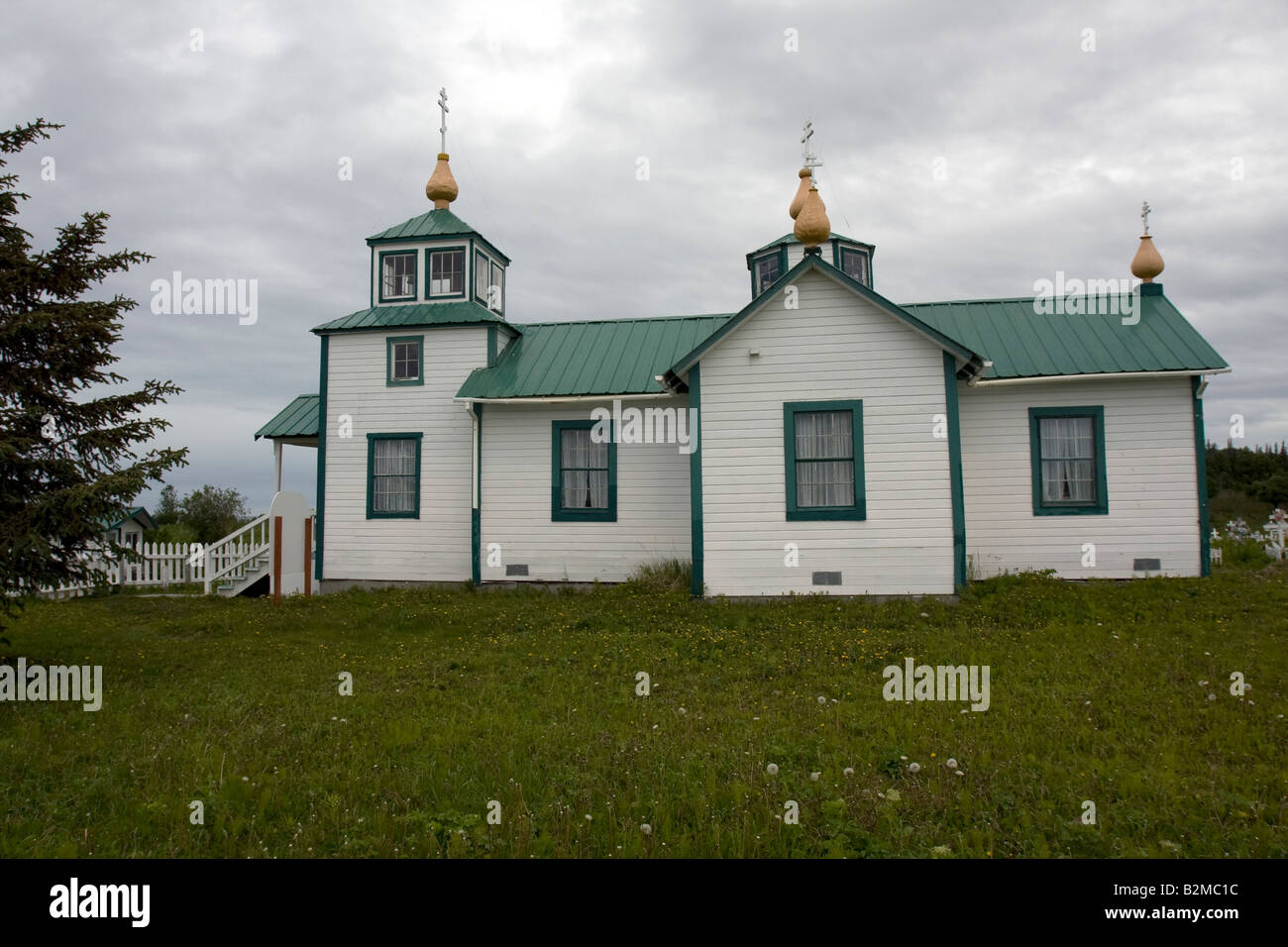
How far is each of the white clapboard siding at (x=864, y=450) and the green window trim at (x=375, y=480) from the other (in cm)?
677

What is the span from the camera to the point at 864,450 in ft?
44.1

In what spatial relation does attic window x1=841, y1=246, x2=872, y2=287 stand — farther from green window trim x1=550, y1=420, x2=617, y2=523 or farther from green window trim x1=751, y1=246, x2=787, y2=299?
green window trim x1=550, y1=420, x2=617, y2=523

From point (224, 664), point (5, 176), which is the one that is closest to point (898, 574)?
point (224, 664)

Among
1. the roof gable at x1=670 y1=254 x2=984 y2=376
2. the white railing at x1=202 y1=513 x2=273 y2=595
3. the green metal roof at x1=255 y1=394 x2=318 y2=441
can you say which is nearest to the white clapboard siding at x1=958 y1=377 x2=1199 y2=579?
the roof gable at x1=670 y1=254 x2=984 y2=376

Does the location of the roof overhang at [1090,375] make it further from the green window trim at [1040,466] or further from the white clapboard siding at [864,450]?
the white clapboard siding at [864,450]

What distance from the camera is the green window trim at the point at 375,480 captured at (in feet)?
56.8

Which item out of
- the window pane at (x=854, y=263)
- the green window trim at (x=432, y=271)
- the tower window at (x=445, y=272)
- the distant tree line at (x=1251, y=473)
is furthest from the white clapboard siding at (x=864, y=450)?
the distant tree line at (x=1251, y=473)

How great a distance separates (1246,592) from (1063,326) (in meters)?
5.95

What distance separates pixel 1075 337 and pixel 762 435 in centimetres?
701

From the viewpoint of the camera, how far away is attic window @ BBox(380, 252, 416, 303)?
18.8 meters

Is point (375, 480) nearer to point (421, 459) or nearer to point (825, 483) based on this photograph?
point (421, 459)

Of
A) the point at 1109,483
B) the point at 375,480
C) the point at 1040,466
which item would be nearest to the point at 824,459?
the point at 1040,466

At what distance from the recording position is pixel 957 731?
6617mm
